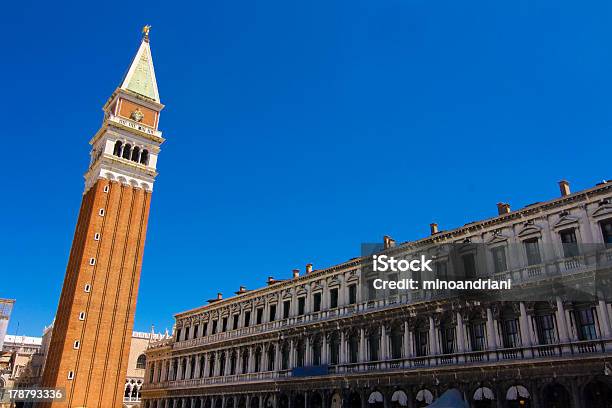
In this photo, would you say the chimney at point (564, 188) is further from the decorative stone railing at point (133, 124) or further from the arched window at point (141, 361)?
the arched window at point (141, 361)

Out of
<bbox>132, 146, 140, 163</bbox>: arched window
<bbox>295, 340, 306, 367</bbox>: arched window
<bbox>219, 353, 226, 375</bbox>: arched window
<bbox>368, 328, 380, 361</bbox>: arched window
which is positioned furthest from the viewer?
<bbox>132, 146, 140, 163</bbox>: arched window

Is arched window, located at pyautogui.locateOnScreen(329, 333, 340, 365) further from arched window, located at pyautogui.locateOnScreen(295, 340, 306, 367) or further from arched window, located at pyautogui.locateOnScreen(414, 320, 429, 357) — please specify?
arched window, located at pyautogui.locateOnScreen(414, 320, 429, 357)

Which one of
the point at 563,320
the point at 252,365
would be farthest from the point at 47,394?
the point at 563,320

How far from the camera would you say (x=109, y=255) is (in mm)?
46781

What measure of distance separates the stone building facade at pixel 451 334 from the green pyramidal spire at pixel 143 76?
81.5 ft

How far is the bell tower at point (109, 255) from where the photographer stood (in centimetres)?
4248

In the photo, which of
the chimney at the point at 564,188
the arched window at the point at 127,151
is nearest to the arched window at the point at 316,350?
the chimney at the point at 564,188

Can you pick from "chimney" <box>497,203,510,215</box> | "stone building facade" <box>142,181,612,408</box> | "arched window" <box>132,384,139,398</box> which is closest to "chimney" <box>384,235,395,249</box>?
"stone building facade" <box>142,181,612,408</box>

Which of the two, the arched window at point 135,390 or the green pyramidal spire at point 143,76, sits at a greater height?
the green pyramidal spire at point 143,76

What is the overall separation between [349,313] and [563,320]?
1350cm

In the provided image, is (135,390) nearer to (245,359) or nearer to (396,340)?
(245,359)

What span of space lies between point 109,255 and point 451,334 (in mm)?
31667

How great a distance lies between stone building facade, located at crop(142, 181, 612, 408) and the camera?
2320cm

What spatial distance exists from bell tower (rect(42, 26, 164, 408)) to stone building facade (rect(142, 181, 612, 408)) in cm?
940
